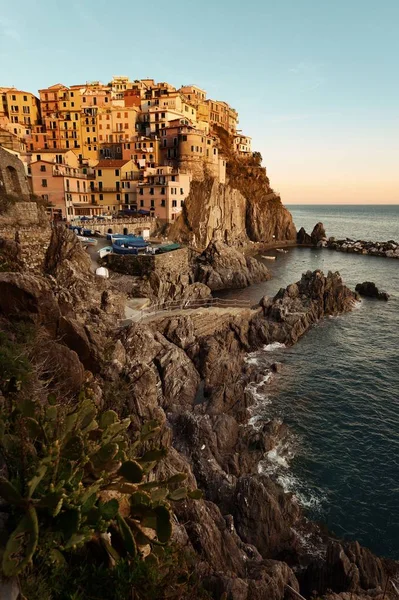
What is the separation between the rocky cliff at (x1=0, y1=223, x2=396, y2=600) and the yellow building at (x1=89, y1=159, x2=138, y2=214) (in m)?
46.6

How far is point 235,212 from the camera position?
98562mm

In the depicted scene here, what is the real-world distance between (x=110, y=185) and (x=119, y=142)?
1721cm

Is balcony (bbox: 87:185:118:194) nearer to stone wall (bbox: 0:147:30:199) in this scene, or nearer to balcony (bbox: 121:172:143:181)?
balcony (bbox: 121:172:143:181)

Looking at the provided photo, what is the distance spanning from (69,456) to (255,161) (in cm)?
12024

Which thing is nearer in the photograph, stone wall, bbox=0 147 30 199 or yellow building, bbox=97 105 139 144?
stone wall, bbox=0 147 30 199

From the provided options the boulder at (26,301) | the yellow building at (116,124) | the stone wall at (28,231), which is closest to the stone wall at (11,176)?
the stone wall at (28,231)

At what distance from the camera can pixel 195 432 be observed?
2269 cm

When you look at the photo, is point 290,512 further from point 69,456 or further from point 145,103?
point 145,103

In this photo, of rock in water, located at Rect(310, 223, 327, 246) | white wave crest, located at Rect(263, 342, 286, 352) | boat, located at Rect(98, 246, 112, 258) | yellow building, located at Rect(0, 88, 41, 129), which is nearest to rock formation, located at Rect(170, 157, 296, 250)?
rock in water, located at Rect(310, 223, 327, 246)

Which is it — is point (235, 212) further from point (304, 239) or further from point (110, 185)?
point (110, 185)

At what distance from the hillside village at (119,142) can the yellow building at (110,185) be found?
0.21m

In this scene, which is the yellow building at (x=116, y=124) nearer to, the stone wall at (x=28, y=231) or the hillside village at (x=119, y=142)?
the hillside village at (x=119, y=142)

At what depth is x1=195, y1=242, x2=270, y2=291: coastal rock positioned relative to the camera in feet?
210

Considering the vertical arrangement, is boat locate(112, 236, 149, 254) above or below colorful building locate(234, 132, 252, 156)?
below
